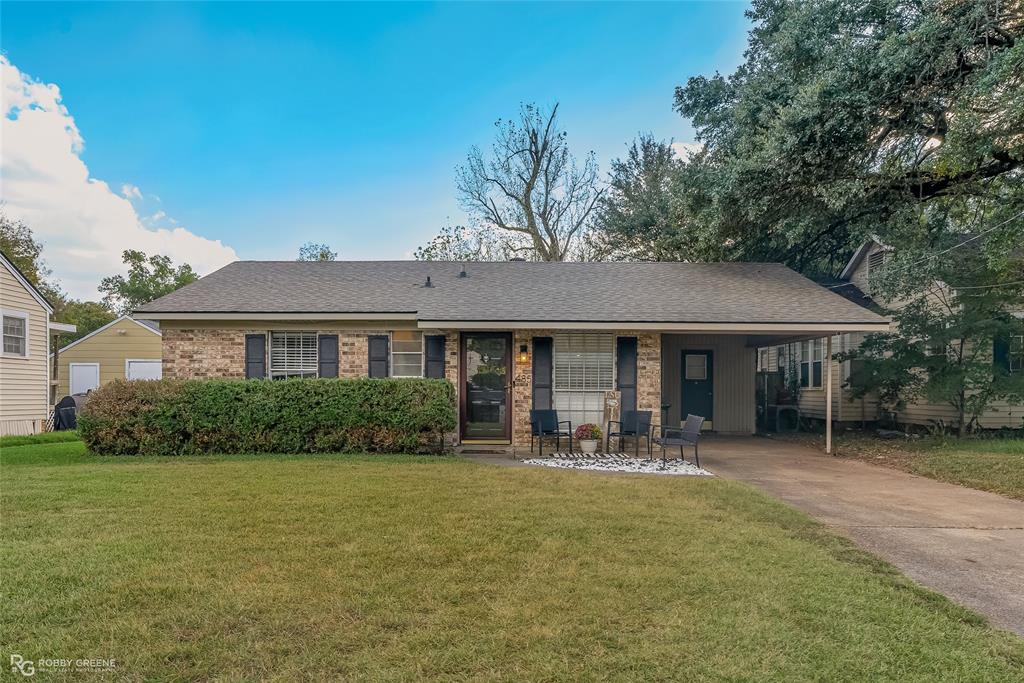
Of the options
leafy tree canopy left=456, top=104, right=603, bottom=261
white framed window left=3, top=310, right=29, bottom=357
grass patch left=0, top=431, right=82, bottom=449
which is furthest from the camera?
leafy tree canopy left=456, top=104, right=603, bottom=261

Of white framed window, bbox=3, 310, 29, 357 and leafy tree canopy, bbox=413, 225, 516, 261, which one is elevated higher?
leafy tree canopy, bbox=413, 225, 516, 261

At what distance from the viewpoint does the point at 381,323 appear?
11164 millimetres

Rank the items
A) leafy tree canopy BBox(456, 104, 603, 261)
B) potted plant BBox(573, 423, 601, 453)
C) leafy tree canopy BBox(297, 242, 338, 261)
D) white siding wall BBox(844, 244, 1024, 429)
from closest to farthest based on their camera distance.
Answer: potted plant BBox(573, 423, 601, 453) → white siding wall BBox(844, 244, 1024, 429) → leafy tree canopy BBox(456, 104, 603, 261) → leafy tree canopy BBox(297, 242, 338, 261)

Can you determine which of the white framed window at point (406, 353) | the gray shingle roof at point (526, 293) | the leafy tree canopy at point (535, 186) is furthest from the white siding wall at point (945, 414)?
the leafy tree canopy at point (535, 186)

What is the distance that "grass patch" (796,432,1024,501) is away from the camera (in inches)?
316

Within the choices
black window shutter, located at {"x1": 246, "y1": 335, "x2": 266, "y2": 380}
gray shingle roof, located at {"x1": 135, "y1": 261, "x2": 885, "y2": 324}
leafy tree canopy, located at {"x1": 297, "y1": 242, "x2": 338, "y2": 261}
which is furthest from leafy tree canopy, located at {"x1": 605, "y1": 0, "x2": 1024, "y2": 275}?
leafy tree canopy, located at {"x1": 297, "y1": 242, "x2": 338, "y2": 261}

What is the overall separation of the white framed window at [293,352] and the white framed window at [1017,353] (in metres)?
15.0

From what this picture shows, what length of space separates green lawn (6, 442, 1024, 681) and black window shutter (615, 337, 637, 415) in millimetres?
4592

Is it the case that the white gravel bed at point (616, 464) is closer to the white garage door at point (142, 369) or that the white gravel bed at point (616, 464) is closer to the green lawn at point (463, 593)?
the green lawn at point (463, 593)

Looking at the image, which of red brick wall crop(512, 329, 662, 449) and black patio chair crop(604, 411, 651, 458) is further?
red brick wall crop(512, 329, 662, 449)

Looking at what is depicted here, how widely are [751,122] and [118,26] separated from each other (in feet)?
44.2

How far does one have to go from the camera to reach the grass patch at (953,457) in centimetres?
803

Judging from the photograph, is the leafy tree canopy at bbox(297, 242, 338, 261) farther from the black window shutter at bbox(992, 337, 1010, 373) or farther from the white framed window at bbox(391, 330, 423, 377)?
the black window shutter at bbox(992, 337, 1010, 373)

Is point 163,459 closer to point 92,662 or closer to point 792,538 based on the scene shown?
point 92,662
